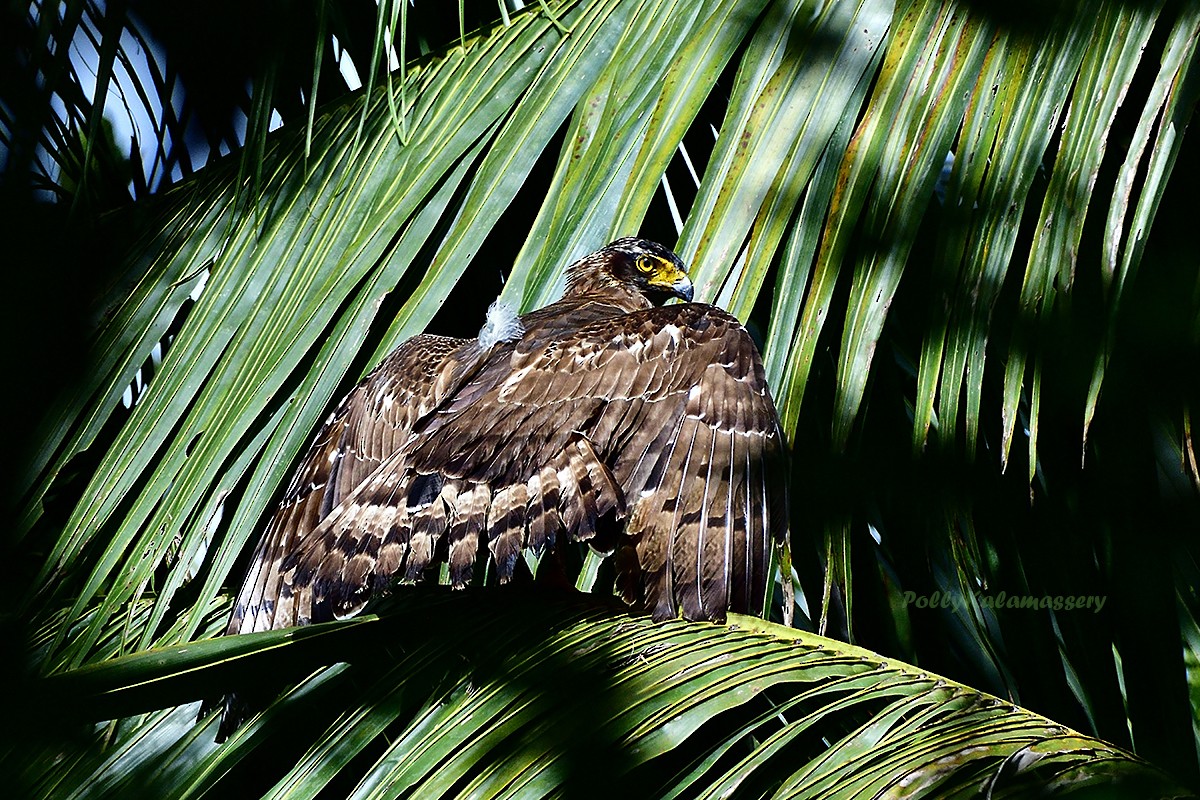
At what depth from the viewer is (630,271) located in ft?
12.7

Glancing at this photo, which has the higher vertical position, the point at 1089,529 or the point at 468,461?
the point at 468,461

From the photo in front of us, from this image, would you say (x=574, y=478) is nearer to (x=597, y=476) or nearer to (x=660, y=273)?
(x=597, y=476)

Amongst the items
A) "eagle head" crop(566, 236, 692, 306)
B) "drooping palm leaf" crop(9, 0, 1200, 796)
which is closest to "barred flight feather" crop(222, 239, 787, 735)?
"drooping palm leaf" crop(9, 0, 1200, 796)

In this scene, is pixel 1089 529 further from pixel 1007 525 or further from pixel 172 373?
pixel 172 373

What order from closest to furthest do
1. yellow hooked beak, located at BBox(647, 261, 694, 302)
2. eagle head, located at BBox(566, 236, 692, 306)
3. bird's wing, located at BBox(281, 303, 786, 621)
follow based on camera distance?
1. bird's wing, located at BBox(281, 303, 786, 621)
2. yellow hooked beak, located at BBox(647, 261, 694, 302)
3. eagle head, located at BBox(566, 236, 692, 306)

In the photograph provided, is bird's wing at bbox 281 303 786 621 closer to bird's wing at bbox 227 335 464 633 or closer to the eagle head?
bird's wing at bbox 227 335 464 633

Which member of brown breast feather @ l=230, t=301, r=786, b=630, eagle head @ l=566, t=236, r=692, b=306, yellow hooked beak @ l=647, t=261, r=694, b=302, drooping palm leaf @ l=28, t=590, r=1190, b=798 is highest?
eagle head @ l=566, t=236, r=692, b=306

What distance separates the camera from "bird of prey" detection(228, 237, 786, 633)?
2.17m

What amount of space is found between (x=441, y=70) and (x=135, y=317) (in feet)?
3.29

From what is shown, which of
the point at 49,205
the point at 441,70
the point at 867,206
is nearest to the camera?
the point at 867,206

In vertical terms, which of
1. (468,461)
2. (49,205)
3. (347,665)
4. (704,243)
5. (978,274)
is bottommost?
(347,665)

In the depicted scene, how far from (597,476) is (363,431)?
912 millimetres

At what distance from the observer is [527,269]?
2586 millimetres

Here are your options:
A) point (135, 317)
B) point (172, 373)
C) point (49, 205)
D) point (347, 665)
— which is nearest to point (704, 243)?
point (347, 665)
